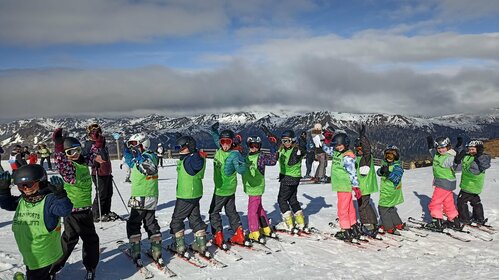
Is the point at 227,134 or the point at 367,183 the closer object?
the point at 227,134

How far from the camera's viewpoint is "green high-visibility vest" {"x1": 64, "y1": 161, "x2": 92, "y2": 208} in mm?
5934

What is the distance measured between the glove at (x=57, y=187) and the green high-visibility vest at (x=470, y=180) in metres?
8.98

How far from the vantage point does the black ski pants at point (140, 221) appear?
655cm

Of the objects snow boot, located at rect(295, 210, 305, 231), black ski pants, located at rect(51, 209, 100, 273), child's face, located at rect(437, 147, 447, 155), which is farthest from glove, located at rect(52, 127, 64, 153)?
child's face, located at rect(437, 147, 447, 155)

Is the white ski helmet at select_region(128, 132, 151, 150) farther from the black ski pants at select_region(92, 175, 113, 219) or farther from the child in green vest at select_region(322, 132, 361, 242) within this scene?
the child in green vest at select_region(322, 132, 361, 242)

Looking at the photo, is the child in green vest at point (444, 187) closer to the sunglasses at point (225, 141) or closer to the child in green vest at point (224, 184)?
the child in green vest at point (224, 184)

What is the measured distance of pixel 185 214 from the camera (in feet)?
23.0

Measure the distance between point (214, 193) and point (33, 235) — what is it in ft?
12.0

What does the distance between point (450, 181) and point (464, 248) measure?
64.7 inches

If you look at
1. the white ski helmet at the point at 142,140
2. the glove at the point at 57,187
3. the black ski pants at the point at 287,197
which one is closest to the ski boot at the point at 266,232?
the black ski pants at the point at 287,197

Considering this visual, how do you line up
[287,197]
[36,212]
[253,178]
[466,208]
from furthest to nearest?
[466,208], [287,197], [253,178], [36,212]

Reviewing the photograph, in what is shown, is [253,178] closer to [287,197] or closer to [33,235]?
[287,197]

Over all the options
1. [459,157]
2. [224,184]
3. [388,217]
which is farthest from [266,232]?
[459,157]

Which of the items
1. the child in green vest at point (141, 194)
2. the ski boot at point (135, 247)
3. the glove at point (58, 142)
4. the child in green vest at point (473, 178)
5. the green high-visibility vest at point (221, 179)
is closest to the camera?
the glove at point (58, 142)
